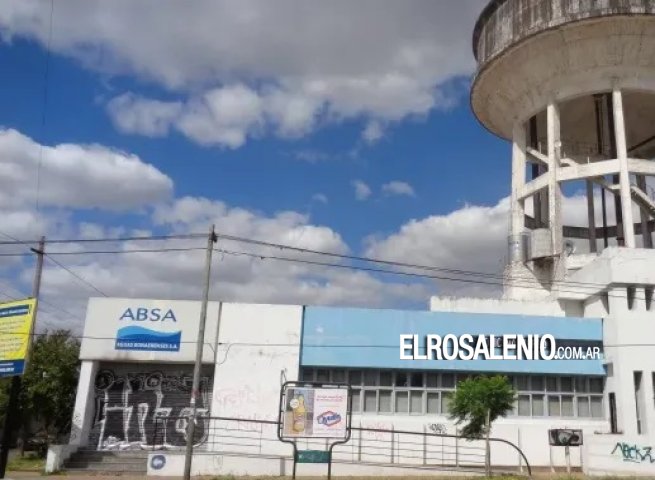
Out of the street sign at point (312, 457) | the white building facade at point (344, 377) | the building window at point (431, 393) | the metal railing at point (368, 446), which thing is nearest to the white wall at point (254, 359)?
the white building facade at point (344, 377)

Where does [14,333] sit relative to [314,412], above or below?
above

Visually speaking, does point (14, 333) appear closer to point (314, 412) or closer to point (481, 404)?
point (314, 412)

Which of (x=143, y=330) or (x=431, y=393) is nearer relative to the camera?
(x=143, y=330)

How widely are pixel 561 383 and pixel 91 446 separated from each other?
710 inches

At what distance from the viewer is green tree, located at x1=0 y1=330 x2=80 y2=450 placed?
28531 millimetres

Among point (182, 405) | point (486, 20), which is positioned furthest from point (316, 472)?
point (486, 20)

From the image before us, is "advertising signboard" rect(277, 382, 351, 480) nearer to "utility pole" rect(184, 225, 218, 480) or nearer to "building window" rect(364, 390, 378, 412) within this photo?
"utility pole" rect(184, 225, 218, 480)

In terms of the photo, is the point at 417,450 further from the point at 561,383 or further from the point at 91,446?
the point at 91,446

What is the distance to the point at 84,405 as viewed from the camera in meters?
22.9

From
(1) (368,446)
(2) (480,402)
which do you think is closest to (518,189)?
(2) (480,402)

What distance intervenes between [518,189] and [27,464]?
2542 centimetres

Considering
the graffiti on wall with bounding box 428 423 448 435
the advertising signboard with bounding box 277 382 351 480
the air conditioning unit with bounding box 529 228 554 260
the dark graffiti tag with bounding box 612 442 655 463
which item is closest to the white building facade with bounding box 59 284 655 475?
the graffiti on wall with bounding box 428 423 448 435

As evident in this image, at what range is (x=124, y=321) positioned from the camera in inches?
939

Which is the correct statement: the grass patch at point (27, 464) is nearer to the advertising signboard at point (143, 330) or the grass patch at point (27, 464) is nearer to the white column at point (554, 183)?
the advertising signboard at point (143, 330)
